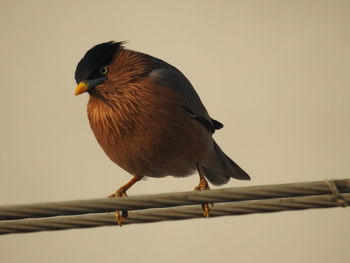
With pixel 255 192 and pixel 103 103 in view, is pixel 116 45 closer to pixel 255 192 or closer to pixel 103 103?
pixel 103 103

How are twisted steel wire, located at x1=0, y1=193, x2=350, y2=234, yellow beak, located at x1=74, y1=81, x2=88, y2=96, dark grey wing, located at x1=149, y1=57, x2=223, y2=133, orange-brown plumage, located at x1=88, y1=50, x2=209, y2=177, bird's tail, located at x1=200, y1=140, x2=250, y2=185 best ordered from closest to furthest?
twisted steel wire, located at x1=0, y1=193, x2=350, y2=234 → orange-brown plumage, located at x1=88, y1=50, x2=209, y2=177 → yellow beak, located at x1=74, y1=81, x2=88, y2=96 → dark grey wing, located at x1=149, y1=57, x2=223, y2=133 → bird's tail, located at x1=200, y1=140, x2=250, y2=185

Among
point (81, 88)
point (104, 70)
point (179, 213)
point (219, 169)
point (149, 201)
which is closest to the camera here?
point (149, 201)

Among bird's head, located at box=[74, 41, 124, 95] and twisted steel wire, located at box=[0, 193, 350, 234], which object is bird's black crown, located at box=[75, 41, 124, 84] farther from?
twisted steel wire, located at box=[0, 193, 350, 234]

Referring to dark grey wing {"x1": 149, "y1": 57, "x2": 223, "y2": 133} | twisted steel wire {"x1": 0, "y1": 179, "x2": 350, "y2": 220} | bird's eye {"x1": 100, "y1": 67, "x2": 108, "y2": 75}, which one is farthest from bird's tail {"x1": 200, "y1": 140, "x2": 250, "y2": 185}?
twisted steel wire {"x1": 0, "y1": 179, "x2": 350, "y2": 220}

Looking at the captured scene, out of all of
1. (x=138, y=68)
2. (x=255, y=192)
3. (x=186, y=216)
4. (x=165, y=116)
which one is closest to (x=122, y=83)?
(x=138, y=68)

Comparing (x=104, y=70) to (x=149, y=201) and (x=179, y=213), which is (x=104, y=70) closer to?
(x=179, y=213)

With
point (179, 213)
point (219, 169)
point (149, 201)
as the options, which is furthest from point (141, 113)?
point (149, 201)

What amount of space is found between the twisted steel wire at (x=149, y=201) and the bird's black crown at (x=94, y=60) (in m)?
2.80

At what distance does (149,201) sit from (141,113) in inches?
93.8

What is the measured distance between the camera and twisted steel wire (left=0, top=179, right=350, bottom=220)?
3.50m

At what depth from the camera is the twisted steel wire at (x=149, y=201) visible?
138 inches

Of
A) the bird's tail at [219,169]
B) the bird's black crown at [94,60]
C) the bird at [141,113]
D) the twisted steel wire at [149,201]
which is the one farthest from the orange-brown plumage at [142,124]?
the twisted steel wire at [149,201]

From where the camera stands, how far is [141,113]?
232 inches

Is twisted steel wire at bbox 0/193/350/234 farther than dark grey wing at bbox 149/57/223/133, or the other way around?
dark grey wing at bbox 149/57/223/133
